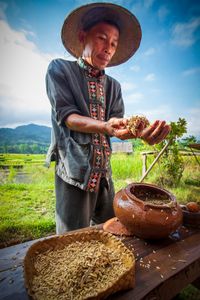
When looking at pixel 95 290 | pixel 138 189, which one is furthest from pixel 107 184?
pixel 95 290

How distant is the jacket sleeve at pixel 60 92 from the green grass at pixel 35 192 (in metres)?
1.85

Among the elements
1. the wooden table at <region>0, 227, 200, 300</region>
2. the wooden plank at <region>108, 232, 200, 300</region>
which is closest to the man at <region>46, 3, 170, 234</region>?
the wooden table at <region>0, 227, 200, 300</region>

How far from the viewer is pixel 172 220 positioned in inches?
42.4

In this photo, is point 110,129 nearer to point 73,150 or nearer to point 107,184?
point 73,150

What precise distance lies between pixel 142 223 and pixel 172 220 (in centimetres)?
17

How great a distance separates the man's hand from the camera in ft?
3.21

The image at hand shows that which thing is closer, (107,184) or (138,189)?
(138,189)

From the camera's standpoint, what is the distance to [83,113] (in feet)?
4.96

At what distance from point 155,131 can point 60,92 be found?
2.51 feet

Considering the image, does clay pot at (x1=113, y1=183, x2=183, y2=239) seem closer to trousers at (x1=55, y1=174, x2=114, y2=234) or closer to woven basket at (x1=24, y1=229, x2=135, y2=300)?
woven basket at (x1=24, y1=229, x2=135, y2=300)

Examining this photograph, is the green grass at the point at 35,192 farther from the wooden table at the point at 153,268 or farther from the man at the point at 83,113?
the wooden table at the point at 153,268

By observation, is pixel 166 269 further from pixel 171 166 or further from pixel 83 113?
pixel 171 166

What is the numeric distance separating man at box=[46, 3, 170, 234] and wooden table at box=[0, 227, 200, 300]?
49cm

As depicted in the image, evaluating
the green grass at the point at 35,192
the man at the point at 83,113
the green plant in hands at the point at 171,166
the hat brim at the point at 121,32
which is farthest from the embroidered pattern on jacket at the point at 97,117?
the green plant in hands at the point at 171,166
